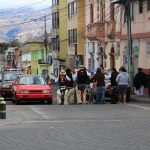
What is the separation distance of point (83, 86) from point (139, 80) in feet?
21.9

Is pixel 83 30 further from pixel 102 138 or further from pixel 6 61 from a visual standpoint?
pixel 6 61

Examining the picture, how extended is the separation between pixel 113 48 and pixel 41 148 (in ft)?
108

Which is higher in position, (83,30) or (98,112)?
(83,30)

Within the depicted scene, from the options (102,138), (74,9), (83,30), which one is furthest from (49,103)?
(74,9)

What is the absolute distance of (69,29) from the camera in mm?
63156

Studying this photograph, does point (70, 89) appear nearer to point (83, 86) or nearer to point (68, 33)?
point (83, 86)

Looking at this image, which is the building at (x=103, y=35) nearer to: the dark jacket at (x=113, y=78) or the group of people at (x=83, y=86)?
the dark jacket at (x=113, y=78)

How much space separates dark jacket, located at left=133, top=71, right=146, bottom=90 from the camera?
106ft

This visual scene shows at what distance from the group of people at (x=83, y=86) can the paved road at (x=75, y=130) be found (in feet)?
13.4

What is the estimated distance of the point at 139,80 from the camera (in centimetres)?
3256

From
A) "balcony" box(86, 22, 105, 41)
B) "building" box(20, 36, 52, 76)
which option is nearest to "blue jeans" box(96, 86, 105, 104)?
"balcony" box(86, 22, 105, 41)

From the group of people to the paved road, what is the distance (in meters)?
4.08

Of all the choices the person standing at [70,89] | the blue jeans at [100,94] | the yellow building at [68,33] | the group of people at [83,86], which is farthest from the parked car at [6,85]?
the yellow building at [68,33]

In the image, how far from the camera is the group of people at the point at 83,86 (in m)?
26.6
